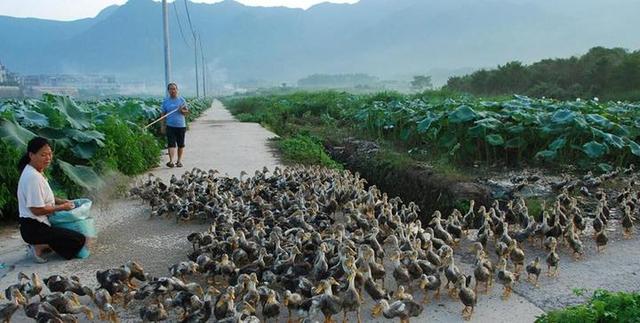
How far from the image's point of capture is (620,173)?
11.5m

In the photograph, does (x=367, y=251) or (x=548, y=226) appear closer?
(x=367, y=251)

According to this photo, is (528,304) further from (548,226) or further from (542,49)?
(542,49)

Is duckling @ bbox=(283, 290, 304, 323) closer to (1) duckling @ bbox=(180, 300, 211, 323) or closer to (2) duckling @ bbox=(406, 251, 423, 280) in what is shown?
(1) duckling @ bbox=(180, 300, 211, 323)

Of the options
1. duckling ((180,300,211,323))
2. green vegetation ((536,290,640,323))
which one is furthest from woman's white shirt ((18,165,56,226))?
green vegetation ((536,290,640,323))

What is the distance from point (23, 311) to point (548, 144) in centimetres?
1117

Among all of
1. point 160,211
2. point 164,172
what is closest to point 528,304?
point 160,211

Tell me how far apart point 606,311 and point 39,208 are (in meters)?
6.16

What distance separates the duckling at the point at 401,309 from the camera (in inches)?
203

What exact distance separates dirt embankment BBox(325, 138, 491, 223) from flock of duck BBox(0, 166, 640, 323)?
2.71 metres

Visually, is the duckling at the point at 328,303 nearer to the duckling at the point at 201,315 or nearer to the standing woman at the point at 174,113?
the duckling at the point at 201,315

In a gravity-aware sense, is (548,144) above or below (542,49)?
below

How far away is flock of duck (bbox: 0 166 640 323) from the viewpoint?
17.6ft

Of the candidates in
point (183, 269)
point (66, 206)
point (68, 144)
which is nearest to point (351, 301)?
point (183, 269)

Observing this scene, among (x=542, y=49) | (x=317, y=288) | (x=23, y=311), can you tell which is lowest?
(x=23, y=311)
